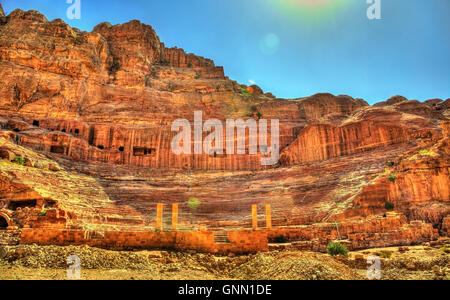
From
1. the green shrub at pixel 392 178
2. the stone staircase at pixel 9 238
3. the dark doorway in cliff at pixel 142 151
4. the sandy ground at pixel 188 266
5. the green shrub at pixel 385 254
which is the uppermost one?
the dark doorway in cliff at pixel 142 151

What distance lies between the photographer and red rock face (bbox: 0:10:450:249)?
2322 centimetres

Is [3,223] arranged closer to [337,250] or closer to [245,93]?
[337,250]

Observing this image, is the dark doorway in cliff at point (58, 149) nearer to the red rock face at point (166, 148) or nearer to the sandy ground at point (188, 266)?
the red rock face at point (166, 148)

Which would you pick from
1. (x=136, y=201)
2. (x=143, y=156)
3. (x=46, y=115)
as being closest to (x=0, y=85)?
(x=46, y=115)

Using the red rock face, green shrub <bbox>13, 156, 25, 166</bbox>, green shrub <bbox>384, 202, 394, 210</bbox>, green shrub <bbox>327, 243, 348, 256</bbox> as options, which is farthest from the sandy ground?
green shrub <bbox>13, 156, 25, 166</bbox>

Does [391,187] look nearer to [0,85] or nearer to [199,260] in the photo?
[199,260]
